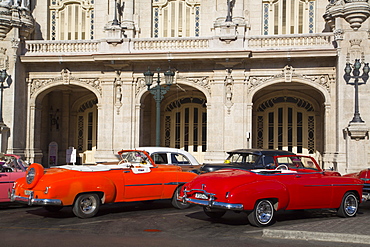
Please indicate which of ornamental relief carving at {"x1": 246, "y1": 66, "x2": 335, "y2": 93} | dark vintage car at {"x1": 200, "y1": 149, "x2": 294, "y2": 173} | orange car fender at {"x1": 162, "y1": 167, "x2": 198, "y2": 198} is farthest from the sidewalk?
ornamental relief carving at {"x1": 246, "y1": 66, "x2": 335, "y2": 93}

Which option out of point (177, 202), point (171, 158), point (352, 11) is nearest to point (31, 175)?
point (177, 202)

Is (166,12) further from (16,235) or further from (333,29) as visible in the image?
(16,235)

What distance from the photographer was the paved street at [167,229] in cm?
788

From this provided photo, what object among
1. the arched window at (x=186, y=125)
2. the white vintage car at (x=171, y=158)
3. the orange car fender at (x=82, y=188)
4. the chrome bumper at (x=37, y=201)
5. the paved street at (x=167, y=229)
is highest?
the arched window at (x=186, y=125)

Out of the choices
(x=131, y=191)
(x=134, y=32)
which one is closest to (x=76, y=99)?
(x=134, y=32)

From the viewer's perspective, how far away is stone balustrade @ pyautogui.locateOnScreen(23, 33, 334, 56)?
21.5 meters

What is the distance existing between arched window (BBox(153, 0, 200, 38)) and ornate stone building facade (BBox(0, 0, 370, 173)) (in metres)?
0.05

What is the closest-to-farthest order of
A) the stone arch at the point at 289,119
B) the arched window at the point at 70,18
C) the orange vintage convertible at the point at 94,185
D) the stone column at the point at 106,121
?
1. the orange vintage convertible at the point at 94,185
2. the stone column at the point at 106,121
3. the stone arch at the point at 289,119
4. the arched window at the point at 70,18

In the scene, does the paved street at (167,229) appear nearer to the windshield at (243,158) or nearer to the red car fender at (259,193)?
the red car fender at (259,193)

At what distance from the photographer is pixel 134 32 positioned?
23.6 metres

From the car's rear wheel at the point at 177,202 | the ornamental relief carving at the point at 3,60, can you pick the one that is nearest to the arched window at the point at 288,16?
the ornamental relief carving at the point at 3,60

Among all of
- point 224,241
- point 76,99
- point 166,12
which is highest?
point 166,12

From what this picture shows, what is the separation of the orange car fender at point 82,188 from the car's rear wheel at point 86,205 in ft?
0.46

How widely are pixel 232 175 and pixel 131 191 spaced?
8.46ft
